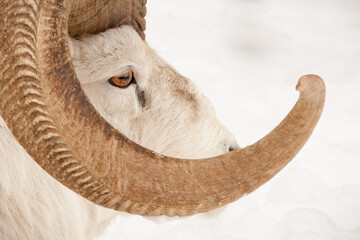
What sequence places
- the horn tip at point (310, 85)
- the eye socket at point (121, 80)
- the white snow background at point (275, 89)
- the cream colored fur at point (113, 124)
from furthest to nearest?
1. the white snow background at point (275, 89)
2. the eye socket at point (121, 80)
3. the cream colored fur at point (113, 124)
4. the horn tip at point (310, 85)

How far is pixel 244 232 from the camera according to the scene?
376 cm

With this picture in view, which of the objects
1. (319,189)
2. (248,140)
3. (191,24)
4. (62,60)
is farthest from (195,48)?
(62,60)

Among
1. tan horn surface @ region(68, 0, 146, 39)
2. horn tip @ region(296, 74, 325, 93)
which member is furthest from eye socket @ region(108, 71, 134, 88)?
horn tip @ region(296, 74, 325, 93)

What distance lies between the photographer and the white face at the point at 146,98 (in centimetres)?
188

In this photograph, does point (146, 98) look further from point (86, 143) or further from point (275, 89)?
point (275, 89)

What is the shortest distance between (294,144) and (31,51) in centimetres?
74

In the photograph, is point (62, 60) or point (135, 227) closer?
point (62, 60)

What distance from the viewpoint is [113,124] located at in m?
1.94

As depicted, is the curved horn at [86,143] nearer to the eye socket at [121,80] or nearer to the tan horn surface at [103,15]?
the tan horn surface at [103,15]

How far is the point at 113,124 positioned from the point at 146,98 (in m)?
0.20

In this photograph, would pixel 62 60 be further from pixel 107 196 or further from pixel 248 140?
pixel 248 140

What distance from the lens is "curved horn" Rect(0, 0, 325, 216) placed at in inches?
46.8

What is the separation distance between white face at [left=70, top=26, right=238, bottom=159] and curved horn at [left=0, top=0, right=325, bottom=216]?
561 mm

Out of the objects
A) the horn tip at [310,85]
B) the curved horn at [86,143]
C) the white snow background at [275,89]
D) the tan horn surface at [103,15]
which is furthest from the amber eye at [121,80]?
the white snow background at [275,89]
